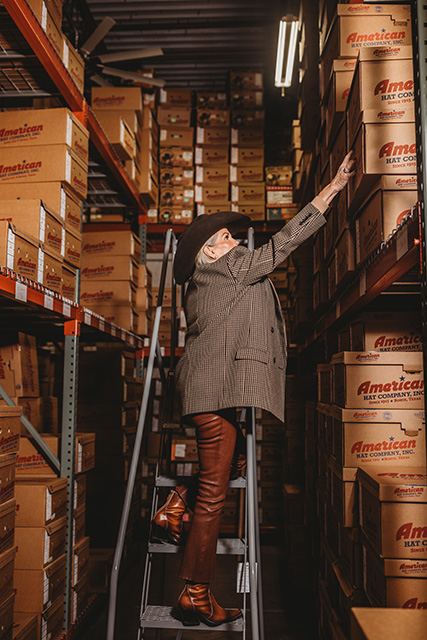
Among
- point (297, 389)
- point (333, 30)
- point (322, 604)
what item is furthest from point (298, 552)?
point (333, 30)

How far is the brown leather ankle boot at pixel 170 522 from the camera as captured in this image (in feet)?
7.50

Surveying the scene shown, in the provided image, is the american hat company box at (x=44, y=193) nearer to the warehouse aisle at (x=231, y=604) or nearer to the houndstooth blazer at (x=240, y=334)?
the houndstooth blazer at (x=240, y=334)

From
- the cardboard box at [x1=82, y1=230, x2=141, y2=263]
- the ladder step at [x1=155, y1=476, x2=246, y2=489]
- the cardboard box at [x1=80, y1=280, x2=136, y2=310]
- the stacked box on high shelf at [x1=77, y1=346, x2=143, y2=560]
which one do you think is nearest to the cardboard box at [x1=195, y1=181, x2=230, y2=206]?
the cardboard box at [x1=82, y1=230, x2=141, y2=263]

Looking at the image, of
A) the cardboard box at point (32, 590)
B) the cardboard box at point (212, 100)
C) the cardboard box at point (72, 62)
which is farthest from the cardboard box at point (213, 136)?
the cardboard box at point (32, 590)

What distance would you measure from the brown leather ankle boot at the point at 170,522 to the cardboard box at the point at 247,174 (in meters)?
4.37

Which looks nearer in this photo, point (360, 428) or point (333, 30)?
point (360, 428)

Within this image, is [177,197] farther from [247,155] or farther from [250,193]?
[247,155]

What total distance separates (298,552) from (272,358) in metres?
2.37

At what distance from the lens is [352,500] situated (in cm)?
225

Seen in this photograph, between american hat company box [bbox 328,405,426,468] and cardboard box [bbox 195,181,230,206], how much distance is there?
160 inches

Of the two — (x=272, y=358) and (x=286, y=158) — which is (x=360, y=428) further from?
(x=286, y=158)

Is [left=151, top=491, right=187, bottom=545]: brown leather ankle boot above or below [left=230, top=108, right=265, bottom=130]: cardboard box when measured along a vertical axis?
below

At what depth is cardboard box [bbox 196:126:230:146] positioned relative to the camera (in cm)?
606

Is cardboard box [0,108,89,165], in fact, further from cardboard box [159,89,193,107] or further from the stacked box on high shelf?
cardboard box [159,89,193,107]
